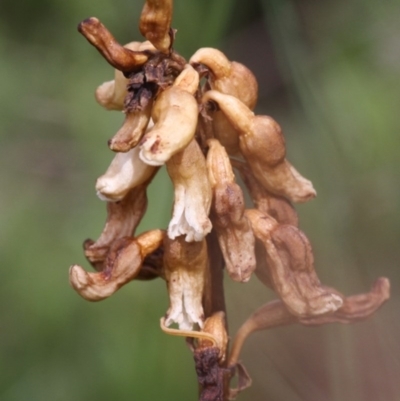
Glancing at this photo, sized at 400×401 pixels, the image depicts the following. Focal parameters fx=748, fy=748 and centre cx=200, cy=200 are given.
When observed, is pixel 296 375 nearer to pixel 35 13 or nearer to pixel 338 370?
pixel 338 370

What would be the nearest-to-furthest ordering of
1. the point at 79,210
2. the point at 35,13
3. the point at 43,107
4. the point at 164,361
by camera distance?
the point at 164,361, the point at 79,210, the point at 43,107, the point at 35,13

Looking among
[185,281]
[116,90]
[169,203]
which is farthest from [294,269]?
[169,203]

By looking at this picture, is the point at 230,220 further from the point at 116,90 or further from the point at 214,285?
the point at 116,90

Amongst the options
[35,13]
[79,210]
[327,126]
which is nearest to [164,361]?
[327,126]

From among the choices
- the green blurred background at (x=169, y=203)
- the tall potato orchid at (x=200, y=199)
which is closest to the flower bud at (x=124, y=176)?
the tall potato orchid at (x=200, y=199)

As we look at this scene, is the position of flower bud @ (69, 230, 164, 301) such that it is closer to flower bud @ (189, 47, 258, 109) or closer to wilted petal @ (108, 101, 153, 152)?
wilted petal @ (108, 101, 153, 152)

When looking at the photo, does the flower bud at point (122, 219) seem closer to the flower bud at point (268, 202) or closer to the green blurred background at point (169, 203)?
the flower bud at point (268, 202)

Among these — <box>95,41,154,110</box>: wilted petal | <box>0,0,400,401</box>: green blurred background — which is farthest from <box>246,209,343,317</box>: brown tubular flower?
<box>0,0,400,401</box>: green blurred background
